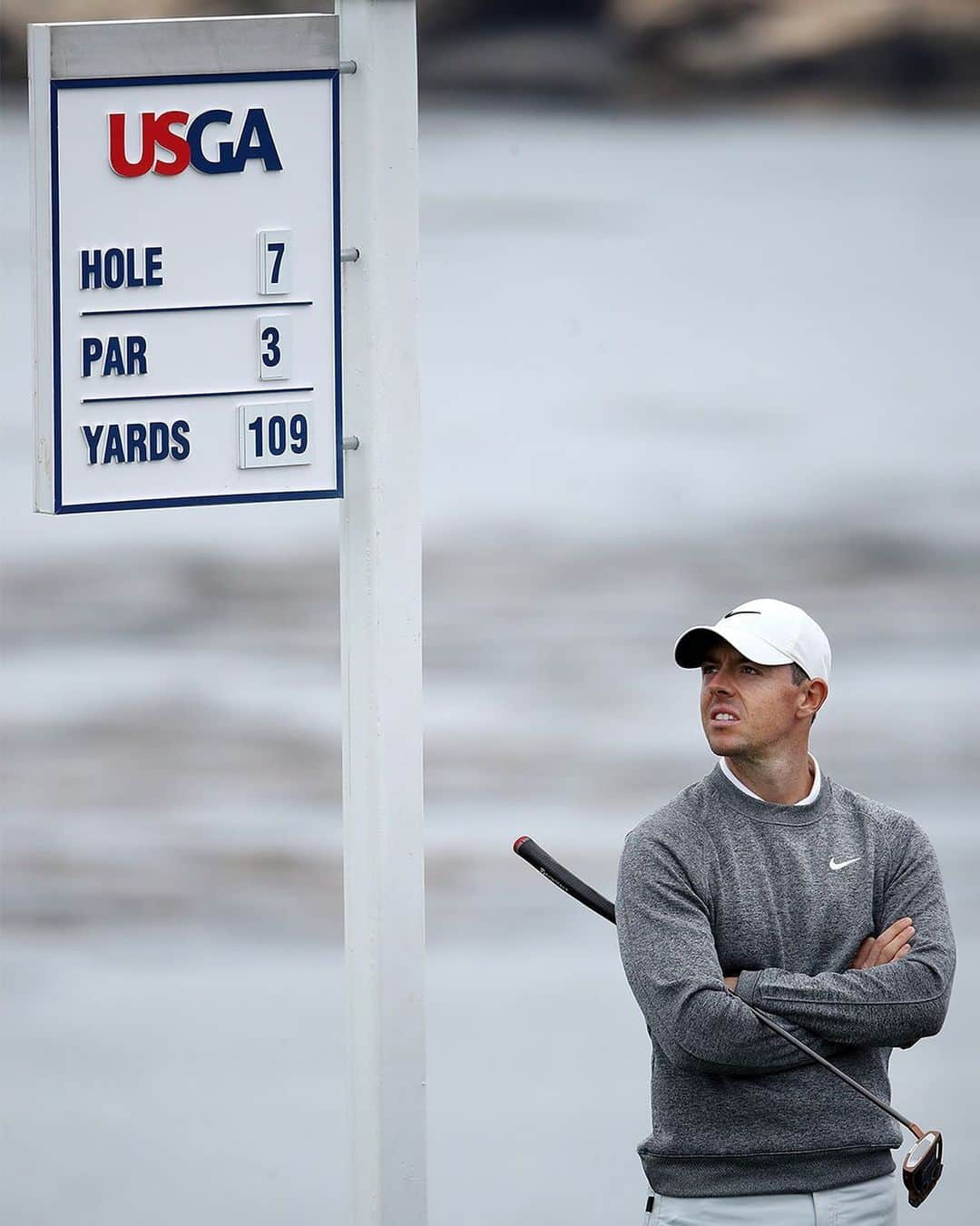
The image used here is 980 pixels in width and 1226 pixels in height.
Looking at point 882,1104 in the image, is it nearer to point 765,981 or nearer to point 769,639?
point 765,981

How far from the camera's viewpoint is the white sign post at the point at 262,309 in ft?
7.23

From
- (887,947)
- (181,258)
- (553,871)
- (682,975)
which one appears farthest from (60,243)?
(887,947)

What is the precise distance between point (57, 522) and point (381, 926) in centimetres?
198

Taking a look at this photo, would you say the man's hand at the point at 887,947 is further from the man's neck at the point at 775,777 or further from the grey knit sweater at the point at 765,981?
the man's neck at the point at 775,777

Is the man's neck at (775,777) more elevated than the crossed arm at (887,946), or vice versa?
the man's neck at (775,777)

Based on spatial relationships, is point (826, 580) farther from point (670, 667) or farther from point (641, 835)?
point (641, 835)

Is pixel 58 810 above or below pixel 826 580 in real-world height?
below

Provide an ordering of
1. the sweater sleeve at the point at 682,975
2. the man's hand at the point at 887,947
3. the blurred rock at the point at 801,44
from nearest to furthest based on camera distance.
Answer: the sweater sleeve at the point at 682,975 → the man's hand at the point at 887,947 → the blurred rock at the point at 801,44

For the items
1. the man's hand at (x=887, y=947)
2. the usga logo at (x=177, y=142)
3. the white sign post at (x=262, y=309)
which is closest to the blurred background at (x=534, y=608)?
the white sign post at (x=262, y=309)

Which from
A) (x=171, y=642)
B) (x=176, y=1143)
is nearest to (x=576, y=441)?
(x=171, y=642)

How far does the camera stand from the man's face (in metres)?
2.18

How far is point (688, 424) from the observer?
414 centimetres

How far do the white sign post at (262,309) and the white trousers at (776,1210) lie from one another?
1.08 ft

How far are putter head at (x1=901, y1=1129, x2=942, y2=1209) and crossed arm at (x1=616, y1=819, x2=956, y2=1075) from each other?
126 millimetres
